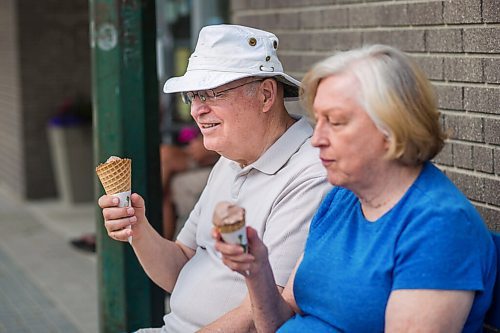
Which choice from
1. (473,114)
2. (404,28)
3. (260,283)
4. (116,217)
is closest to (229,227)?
(260,283)

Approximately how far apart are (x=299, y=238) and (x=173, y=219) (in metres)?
3.61

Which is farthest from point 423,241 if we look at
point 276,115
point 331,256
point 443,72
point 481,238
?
point 443,72

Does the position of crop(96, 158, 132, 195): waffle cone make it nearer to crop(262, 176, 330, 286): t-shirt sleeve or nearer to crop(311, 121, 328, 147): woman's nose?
crop(262, 176, 330, 286): t-shirt sleeve

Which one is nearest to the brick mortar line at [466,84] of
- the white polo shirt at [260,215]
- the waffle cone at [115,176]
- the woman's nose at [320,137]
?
the white polo shirt at [260,215]

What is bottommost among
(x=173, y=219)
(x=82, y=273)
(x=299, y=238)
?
(x=82, y=273)

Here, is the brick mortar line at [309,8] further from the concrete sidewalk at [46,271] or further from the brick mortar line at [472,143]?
the concrete sidewalk at [46,271]

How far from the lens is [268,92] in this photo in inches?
118

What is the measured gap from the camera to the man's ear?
9.75ft

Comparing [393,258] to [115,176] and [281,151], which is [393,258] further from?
[115,176]

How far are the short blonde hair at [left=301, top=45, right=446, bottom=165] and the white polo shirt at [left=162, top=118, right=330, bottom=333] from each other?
0.60 metres

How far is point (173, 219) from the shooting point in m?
6.34

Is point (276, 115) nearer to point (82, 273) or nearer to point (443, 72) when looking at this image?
point (443, 72)

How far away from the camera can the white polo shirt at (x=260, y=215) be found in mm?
2799

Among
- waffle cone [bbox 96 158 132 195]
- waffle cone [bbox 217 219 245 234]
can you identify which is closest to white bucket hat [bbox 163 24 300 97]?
Result: waffle cone [bbox 96 158 132 195]
